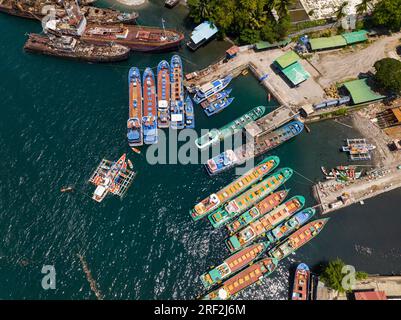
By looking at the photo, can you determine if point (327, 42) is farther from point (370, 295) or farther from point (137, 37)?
point (370, 295)

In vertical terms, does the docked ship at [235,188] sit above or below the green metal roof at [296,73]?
below

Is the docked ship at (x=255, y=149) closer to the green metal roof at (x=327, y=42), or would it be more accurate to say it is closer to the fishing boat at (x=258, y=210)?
the fishing boat at (x=258, y=210)

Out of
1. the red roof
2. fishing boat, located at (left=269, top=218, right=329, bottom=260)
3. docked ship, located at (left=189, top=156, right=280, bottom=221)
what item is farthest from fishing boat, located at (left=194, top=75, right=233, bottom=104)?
the red roof

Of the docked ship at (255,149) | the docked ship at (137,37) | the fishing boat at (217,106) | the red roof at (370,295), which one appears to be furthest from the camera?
the docked ship at (137,37)

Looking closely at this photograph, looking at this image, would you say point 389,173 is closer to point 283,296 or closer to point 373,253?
point 373,253

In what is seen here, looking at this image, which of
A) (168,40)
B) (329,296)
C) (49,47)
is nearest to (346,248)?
(329,296)

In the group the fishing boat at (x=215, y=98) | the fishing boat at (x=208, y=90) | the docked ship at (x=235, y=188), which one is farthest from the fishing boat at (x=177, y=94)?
the docked ship at (x=235, y=188)

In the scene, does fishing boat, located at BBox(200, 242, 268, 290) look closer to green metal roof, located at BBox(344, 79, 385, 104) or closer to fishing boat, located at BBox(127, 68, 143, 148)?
fishing boat, located at BBox(127, 68, 143, 148)
